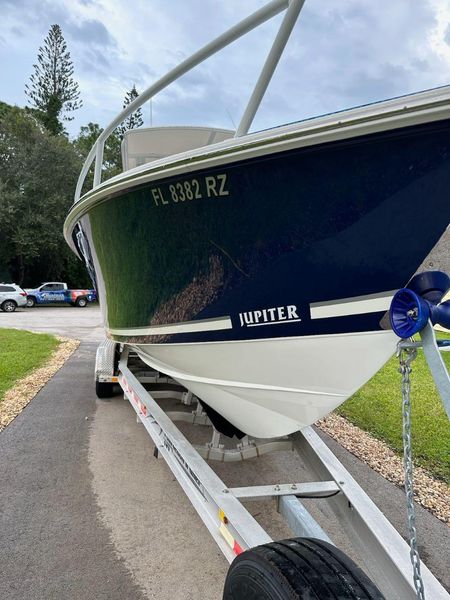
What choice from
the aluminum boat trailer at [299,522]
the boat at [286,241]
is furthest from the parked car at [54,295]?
the boat at [286,241]

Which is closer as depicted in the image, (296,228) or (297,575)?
(297,575)

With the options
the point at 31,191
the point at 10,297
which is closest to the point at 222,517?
the point at 10,297

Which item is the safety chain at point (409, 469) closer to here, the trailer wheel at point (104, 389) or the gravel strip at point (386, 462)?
the gravel strip at point (386, 462)

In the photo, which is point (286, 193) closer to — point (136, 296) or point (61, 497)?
point (136, 296)

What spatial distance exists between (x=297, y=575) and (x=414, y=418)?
396cm

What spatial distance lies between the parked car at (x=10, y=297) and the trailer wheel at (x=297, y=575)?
789 inches

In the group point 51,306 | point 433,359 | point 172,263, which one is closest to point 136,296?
point 172,263

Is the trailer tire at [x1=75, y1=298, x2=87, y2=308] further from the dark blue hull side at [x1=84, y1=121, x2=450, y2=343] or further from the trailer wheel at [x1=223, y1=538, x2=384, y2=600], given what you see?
the trailer wheel at [x1=223, y1=538, x2=384, y2=600]

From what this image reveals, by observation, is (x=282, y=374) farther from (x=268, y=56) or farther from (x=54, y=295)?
(x=54, y=295)

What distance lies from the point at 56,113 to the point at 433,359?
133ft

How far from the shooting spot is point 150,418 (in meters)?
3.24

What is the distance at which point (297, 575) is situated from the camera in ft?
4.95

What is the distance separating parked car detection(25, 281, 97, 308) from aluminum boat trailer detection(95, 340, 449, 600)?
21.4m

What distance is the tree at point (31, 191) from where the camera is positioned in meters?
25.1
